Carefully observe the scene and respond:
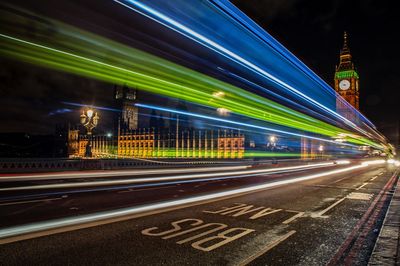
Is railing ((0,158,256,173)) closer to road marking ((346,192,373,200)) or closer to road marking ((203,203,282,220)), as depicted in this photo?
road marking ((203,203,282,220))

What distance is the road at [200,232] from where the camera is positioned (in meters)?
4.80

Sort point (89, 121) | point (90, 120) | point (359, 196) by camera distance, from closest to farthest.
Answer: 1. point (359, 196)
2. point (89, 121)
3. point (90, 120)

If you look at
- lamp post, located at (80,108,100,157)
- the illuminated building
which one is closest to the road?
lamp post, located at (80,108,100,157)

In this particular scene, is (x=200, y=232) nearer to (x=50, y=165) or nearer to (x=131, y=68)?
(x=131, y=68)

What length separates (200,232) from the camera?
249 inches

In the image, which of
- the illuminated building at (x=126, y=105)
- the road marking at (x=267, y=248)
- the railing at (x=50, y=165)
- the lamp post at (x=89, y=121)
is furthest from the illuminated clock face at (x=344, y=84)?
the road marking at (x=267, y=248)

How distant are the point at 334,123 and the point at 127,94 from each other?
126 meters

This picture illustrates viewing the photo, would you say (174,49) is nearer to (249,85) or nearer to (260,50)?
(260,50)

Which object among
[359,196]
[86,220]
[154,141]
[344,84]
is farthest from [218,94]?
[344,84]

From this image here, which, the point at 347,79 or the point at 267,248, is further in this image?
the point at 347,79

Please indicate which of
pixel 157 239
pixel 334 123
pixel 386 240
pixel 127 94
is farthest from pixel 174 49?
pixel 127 94

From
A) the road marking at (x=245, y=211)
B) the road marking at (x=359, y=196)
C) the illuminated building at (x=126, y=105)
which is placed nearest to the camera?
the road marking at (x=245, y=211)

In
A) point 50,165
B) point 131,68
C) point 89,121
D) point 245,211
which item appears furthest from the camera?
point 89,121

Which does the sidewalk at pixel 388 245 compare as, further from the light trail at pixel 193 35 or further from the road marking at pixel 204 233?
the light trail at pixel 193 35
